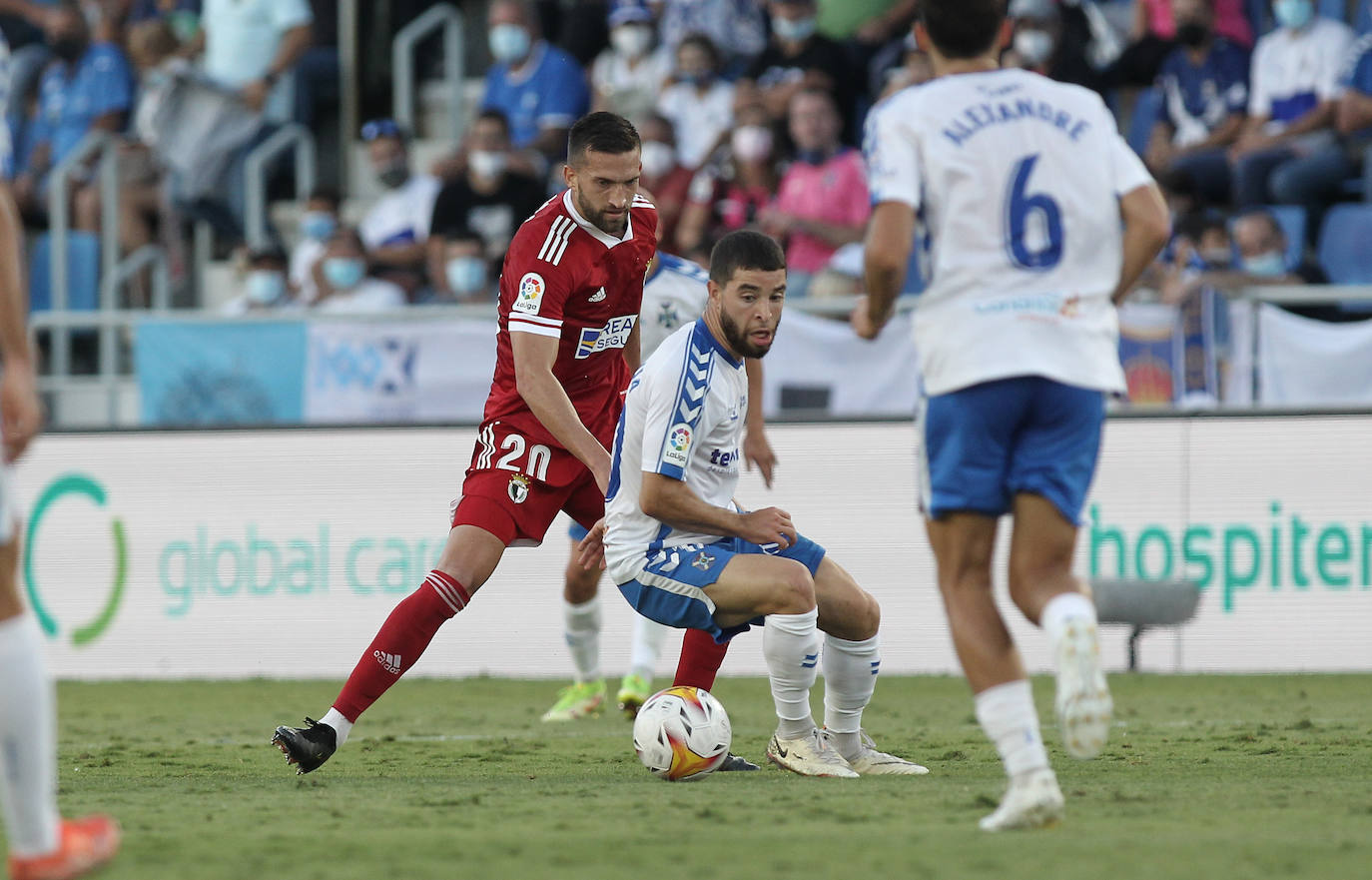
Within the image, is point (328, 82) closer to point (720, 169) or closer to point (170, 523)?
point (720, 169)

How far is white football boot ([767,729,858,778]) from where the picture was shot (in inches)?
238

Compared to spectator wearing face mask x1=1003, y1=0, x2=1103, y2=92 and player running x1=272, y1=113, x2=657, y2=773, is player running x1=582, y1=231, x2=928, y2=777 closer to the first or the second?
player running x1=272, y1=113, x2=657, y2=773

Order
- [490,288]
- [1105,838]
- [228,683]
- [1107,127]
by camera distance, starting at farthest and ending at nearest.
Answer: [490,288] → [228,683] → [1107,127] → [1105,838]

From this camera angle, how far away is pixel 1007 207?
182 inches

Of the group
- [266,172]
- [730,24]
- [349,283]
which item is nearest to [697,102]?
[730,24]

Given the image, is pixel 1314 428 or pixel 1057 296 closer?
pixel 1057 296

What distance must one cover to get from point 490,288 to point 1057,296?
8849mm

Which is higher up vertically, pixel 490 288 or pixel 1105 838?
pixel 490 288

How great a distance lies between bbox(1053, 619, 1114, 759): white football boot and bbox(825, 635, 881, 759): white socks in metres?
1.74

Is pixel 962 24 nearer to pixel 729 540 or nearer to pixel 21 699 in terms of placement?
pixel 729 540

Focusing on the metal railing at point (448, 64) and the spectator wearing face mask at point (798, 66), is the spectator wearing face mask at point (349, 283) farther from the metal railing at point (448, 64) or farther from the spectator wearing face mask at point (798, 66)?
the spectator wearing face mask at point (798, 66)

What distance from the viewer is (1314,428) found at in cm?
1023

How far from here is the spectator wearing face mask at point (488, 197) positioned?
13.9 m

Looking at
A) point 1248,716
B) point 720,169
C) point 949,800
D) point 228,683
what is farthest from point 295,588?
point 949,800
